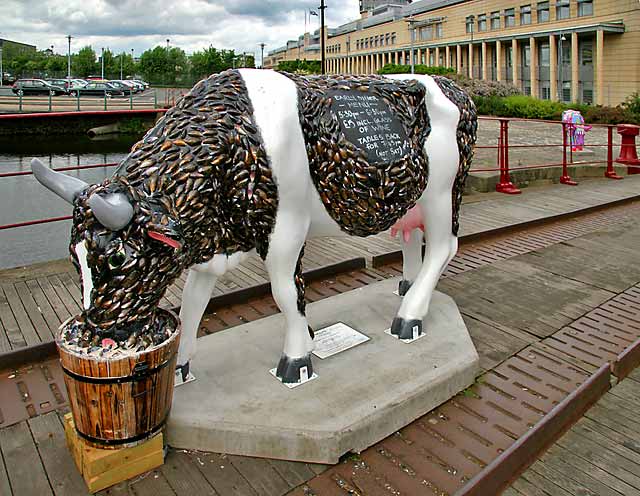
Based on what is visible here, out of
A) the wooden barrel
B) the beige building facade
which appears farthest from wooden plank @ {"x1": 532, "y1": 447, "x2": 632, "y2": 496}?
the beige building facade

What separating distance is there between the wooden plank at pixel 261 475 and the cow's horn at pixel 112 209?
1.16 meters

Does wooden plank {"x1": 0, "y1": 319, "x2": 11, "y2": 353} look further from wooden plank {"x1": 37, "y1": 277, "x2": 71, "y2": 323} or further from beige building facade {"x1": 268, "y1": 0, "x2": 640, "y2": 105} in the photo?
beige building facade {"x1": 268, "y1": 0, "x2": 640, "y2": 105}

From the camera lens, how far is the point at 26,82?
3878 centimetres

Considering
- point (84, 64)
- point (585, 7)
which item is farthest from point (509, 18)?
point (84, 64)

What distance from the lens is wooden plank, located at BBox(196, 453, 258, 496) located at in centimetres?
227

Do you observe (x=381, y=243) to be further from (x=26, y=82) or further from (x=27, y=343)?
(x=26, y=82)

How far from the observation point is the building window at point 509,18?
47.1m

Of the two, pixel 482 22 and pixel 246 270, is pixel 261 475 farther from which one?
pixel 482 22

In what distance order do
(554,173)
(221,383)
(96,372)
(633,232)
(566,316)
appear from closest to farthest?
(96,372) < (221,383) < (566,316) < (633,232) < (554,173)

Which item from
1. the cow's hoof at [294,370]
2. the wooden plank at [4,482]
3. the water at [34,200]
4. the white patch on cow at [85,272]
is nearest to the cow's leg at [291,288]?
the cow's hoof at [294,370]

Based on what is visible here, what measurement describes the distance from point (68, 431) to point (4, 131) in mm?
22908

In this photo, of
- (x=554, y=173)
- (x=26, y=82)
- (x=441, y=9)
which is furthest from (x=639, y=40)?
(x=26, y=82)

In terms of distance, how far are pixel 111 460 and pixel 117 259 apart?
863mm

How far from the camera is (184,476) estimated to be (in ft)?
7.70
